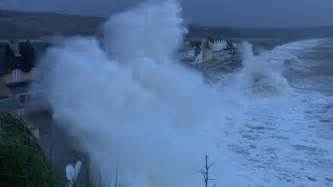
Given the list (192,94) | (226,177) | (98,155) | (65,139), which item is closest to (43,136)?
(65,139)

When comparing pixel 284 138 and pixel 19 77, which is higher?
pixel 19 77

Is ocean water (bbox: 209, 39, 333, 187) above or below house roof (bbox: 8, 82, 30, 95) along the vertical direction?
below

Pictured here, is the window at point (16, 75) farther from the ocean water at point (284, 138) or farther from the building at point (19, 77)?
the ocean water at point (284, 138)

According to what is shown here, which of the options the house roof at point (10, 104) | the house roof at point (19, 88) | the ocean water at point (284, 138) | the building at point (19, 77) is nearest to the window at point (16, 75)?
the building at point (19, 77)

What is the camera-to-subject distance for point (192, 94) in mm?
20125

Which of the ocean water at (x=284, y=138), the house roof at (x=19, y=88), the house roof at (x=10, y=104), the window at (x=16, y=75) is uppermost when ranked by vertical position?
the window at (x=16, y=75)

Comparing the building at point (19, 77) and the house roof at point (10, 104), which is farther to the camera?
the building at point (19, 77)

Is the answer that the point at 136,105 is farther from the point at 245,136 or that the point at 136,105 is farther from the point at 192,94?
the point at 192,94

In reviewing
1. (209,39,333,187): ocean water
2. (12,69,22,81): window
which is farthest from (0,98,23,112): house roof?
(209,39,333,187): ocean water

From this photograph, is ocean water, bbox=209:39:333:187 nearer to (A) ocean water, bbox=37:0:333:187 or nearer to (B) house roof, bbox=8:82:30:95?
(A) ocean water, bbox=37:0:333:187

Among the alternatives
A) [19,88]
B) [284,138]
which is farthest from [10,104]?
[284,138]

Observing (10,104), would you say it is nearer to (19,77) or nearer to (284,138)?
(19,77)

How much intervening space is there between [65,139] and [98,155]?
3.85 ft

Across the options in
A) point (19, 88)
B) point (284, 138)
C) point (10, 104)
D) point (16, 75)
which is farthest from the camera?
point (16, 75)
